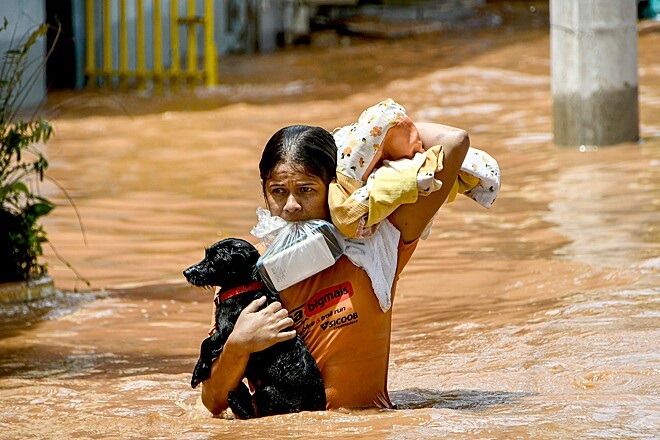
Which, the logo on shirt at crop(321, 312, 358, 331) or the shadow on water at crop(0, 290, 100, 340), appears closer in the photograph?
the logo on shirt at crop(321, 312, 358, 331)

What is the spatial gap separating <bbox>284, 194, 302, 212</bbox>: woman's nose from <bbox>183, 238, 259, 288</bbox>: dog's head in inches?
7.4

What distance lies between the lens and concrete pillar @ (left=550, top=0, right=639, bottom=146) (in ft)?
36.6

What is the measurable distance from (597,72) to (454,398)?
7446 millimetres

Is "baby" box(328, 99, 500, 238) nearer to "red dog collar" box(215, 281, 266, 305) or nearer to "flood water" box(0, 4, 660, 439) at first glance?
"red dog collar" box(215, 281, 266, 305)

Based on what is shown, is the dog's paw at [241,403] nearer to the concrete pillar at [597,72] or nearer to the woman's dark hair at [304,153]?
the woman's dark hair at [304,153]

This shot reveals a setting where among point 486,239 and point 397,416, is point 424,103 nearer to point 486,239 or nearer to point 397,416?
point 486,239

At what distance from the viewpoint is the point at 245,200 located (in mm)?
9711

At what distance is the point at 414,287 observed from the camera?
6.86 metres

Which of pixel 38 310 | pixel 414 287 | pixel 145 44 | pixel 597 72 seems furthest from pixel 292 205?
pixel 145 44

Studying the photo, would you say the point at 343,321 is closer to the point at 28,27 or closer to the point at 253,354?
the point at 253,354

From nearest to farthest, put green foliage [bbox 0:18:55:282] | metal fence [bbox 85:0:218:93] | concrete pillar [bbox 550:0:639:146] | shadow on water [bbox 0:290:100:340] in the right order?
shadow on water [bbox 0:290:100:340]
green foliage [bbox 0:18:55:282]
concrete pillar [bbox 550:0:639:146]
metal fence [bbox 85:0:218:93]

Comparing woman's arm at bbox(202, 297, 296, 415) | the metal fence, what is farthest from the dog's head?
the metal fence

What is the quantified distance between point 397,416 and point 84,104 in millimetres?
11723

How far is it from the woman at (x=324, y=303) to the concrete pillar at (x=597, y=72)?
25.2 feet
